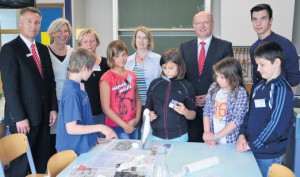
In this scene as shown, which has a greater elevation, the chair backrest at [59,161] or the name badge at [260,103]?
the name badge at [260,103]

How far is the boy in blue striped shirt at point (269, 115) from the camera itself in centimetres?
174

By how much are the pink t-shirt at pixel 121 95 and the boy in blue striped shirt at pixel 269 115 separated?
0.86 m

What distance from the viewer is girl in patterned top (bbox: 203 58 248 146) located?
1.95 m

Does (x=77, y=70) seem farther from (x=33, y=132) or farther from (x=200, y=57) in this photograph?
(x=200, y=57)

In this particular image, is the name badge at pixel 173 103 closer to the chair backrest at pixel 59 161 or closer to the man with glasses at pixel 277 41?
the chair backrest at pixel 59 161

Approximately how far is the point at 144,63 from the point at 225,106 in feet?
3.05

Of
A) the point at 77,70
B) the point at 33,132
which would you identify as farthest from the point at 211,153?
the point at 33,132

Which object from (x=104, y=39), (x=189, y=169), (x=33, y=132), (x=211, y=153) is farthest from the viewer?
(x=104, y=39)

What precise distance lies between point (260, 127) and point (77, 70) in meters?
1.15

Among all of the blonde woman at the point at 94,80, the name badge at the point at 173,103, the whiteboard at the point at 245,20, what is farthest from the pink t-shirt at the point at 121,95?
the whiteboard at the point at 245,20

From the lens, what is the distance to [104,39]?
4.66m

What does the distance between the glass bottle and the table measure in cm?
3

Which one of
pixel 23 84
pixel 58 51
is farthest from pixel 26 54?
pixel 58 51

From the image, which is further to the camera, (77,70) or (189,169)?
(77,70)
